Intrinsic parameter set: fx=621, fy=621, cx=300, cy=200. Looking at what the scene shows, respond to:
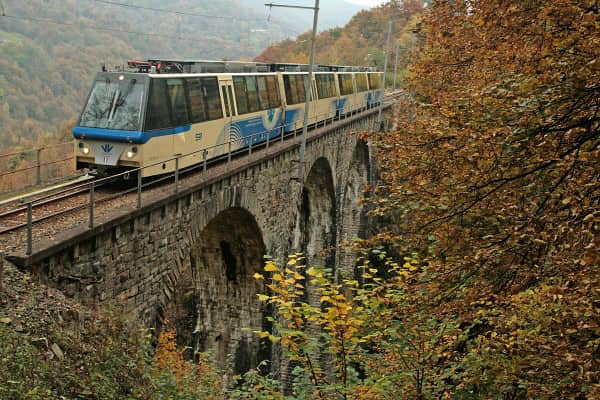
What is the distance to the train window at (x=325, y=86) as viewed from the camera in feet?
89.5

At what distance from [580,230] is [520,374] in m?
1.39

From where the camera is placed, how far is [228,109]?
15992mm

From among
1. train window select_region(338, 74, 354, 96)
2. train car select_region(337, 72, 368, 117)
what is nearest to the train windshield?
train car select_region(337, 72, 368, 117)

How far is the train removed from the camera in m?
12.0

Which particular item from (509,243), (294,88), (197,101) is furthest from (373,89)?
(509,243)

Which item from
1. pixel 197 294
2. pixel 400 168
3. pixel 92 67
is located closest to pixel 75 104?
pixel 92 67

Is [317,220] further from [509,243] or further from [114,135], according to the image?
[509,243]

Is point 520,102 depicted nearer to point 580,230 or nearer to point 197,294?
point 580,230

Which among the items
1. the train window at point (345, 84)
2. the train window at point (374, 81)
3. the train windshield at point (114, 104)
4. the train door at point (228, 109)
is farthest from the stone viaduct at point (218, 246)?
the train window at point (374, 81)

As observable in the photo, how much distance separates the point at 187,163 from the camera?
13.6 meters

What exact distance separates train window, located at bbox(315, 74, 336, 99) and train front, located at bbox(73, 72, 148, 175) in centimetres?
1537

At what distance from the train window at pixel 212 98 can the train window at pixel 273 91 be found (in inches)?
175

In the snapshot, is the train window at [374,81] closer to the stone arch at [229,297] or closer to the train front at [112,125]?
the stone arch at [229,297]

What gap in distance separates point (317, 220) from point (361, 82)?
410 inches
